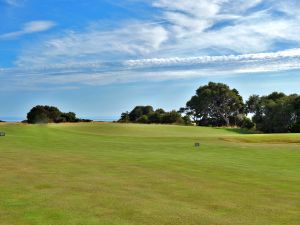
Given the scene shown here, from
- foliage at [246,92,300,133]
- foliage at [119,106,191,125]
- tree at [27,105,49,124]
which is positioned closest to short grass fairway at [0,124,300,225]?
foliage at [246,92,300,133]

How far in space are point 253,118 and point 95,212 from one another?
110m

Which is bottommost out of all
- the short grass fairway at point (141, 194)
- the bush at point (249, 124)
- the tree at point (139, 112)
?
the short grass fairway at point (141, 194)

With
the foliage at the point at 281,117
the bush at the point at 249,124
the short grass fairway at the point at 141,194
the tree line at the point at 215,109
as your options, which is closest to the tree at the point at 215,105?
the tree line at the point at 215,109

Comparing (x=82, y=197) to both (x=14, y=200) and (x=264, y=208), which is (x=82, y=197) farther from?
(x=264, y=208)

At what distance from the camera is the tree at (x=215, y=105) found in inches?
5384

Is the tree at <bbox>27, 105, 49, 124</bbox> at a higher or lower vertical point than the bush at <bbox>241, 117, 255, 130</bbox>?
higher

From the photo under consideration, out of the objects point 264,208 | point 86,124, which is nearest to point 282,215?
point 264,208

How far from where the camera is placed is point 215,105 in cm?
13838

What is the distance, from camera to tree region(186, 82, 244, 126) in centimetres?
13675

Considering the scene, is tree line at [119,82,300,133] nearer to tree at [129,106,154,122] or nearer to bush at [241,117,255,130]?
bush at [241,117,255,130]

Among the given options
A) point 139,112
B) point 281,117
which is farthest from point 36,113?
point 281,117

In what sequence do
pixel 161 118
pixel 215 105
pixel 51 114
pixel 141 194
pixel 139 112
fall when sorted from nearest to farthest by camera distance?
pixel 141 194, pixel 51 114, pixel 161 118, pixel 215 105, pixel 139 112

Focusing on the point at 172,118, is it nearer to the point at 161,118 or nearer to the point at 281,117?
the point at 161,118

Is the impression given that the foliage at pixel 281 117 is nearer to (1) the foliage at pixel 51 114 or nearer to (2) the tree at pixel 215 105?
(2) the tree at pixel 215 105
